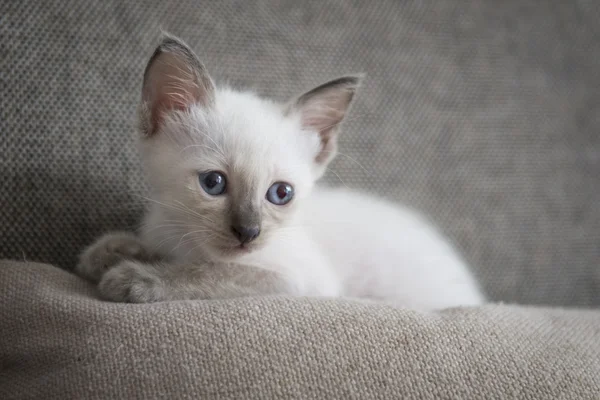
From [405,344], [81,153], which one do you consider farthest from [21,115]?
[405,344]

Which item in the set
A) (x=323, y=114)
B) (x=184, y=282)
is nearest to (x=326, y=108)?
(x=323, y=114)

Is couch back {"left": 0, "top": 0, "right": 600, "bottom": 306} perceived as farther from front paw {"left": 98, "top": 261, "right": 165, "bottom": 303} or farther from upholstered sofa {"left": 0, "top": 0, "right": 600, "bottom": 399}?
front paw {"left": 98, "top": 261, "right": 165, "bottom": 303}

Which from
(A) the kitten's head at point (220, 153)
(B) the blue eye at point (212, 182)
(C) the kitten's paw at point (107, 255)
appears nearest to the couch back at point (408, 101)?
(C) the kitten's paw at point (107, 255)

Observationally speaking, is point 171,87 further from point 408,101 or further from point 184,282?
point 408,101

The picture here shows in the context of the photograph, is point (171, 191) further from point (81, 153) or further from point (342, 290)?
point (342, 290)

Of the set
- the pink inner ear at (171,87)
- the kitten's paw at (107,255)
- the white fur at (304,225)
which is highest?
the pink inner ear at (171,87)

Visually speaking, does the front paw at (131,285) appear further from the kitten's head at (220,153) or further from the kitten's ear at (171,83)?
the kitten's ear at (171,83)

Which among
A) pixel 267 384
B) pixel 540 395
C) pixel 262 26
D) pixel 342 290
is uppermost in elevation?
pixel 262 26
